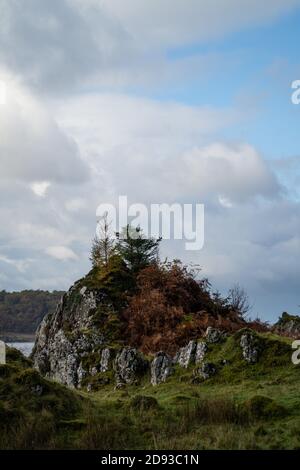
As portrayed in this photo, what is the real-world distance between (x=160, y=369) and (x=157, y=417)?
8.23 m

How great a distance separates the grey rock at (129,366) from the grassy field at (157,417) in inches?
179

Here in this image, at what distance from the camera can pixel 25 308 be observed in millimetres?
130250

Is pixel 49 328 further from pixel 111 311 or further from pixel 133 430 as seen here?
pixel 133 430

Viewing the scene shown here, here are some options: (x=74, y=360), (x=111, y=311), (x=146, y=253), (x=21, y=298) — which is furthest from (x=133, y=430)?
(x=21, y=298)

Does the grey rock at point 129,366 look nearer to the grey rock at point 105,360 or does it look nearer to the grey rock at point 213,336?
the grey rock at point 105,360

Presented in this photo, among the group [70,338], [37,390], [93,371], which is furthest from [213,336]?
[37,390]

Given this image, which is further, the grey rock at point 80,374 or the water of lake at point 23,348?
the grey rock at point 80,374

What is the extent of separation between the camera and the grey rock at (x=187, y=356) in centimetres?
2809

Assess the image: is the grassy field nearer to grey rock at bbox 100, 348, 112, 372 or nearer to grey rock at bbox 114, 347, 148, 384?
grey rock at bbox 114, 347, 148, 384

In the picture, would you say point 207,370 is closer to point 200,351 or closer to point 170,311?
point 200,351

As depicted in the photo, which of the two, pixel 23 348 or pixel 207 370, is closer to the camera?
pixel 207 370

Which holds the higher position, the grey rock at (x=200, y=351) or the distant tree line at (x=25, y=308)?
the distant tree line at (x=25, y=308)

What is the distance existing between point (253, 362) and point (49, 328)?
19311 mm

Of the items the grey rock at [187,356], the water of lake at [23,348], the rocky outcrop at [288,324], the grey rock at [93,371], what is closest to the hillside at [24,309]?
the water of lake at [23,348]
